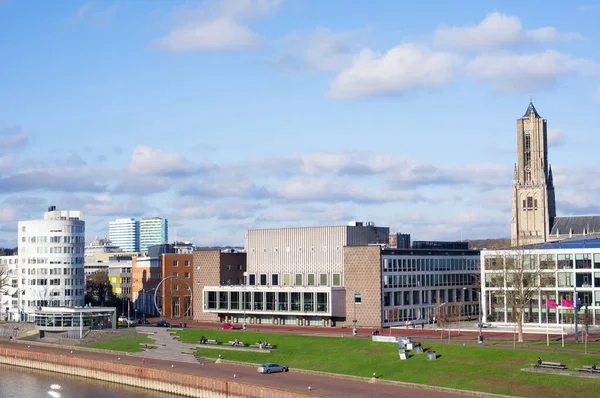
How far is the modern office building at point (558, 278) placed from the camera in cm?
11288

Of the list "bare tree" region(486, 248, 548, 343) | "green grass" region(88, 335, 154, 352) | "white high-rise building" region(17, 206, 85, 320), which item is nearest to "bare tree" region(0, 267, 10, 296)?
"white high-rise building" region(17, 206, 85, 320)

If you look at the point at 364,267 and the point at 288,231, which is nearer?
the point at 364,267

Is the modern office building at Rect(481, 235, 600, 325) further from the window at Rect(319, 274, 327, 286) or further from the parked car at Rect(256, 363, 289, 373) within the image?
the parked car at Rect(256, 363, 289, 373)

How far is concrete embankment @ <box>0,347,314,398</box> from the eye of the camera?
78.4 metres

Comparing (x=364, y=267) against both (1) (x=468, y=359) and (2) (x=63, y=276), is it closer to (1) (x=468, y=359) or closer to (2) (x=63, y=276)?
(1) (x=468, y=359)

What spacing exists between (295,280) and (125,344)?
32.4 m

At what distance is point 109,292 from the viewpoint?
200 metres

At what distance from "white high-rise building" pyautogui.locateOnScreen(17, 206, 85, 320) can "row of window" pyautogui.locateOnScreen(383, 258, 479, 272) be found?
Result: 208 feet

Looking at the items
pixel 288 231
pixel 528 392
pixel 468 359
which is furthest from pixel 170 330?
pixel 528 392

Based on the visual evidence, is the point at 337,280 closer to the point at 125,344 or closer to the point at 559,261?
the point at 559,261

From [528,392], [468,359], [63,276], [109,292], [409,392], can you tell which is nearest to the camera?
[528,392]

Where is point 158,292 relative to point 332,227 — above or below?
below

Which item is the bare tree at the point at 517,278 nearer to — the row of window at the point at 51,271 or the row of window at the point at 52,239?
the row of window at the point at 51,271

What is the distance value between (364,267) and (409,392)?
5422 cm
